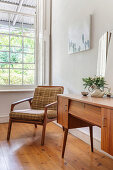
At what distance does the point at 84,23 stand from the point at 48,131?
188 cm

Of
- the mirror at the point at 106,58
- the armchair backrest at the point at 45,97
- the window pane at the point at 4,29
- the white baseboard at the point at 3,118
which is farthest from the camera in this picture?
the window pane at the point at 4,29

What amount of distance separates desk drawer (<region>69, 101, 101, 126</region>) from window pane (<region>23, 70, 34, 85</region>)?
2.24 metres

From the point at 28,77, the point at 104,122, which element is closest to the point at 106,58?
the point at 104,122

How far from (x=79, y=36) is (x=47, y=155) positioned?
174cm

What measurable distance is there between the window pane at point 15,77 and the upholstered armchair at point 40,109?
82cm

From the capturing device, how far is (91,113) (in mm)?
1616

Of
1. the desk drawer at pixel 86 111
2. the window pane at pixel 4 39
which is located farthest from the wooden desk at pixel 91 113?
the window pane at pixel 4 39

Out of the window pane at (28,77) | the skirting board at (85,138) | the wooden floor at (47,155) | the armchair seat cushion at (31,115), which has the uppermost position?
the window pane at (28,77)

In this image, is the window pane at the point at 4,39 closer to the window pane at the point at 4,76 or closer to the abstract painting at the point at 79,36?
the window pane at the point at 4,76

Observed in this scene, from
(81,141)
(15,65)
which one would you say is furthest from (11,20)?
(81,141)

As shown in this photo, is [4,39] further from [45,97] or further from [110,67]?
[110,67]

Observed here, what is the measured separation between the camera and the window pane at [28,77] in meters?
4.04

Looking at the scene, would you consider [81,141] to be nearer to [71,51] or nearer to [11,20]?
[71,51]

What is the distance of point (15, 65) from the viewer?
3.96 meters
